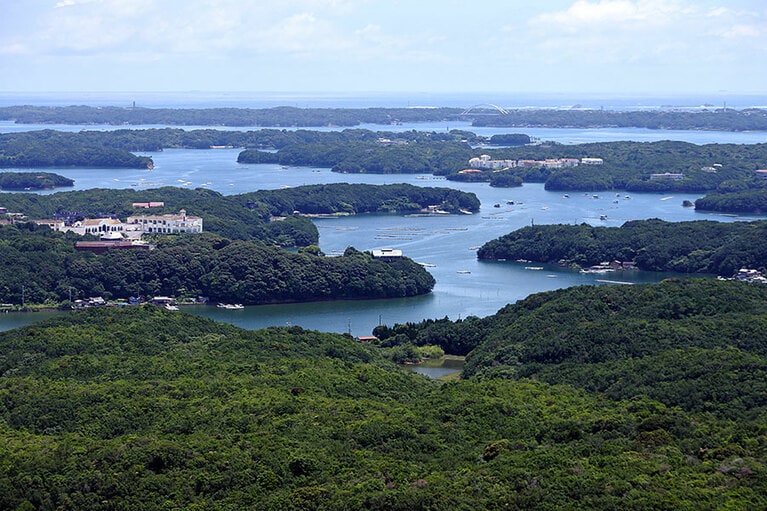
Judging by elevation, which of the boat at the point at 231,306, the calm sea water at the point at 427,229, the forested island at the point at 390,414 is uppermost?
the forested island at the point at 390,414

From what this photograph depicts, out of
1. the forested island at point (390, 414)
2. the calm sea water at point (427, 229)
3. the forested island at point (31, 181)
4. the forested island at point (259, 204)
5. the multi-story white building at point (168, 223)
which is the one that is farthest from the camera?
the forested island at point (31, 181)

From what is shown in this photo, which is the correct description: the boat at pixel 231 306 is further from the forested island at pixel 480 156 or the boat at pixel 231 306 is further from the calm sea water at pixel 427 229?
the forested island at pixel 480 156

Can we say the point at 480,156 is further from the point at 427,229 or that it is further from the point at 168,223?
the point at 168,223

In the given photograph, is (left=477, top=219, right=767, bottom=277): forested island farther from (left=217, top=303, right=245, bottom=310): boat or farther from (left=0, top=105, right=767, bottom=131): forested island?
(left=0, top=105, right=767, bottom=131): forested island

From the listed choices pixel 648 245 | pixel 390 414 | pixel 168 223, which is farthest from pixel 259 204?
pixel 390 414

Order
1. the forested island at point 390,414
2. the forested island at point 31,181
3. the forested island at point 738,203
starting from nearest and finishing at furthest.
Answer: the forested island at point 390,414, the forested island at point 738,203, the forested island at point 31,181

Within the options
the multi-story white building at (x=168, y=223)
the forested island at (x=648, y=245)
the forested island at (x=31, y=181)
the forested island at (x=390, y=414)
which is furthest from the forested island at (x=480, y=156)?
the forested island at (x=390, y=414)

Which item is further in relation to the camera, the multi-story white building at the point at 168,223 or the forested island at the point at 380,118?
the forested island at the point at 380,118

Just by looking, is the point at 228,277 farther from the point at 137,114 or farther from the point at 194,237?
the point at 137,114
